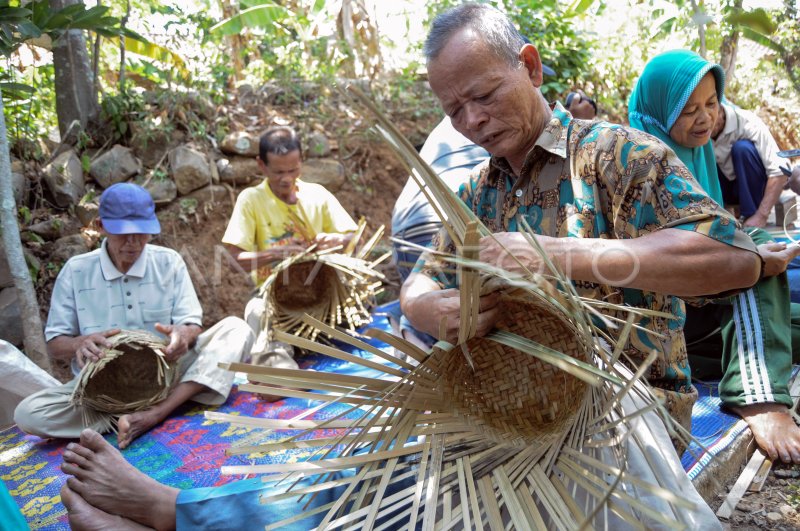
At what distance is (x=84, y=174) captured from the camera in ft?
15.0

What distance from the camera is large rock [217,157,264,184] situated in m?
4.99

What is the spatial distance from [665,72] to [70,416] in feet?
9.04

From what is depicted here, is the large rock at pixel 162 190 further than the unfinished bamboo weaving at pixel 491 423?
Yes

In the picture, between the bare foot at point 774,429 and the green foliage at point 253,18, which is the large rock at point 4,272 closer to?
the green foliage at point 253,18

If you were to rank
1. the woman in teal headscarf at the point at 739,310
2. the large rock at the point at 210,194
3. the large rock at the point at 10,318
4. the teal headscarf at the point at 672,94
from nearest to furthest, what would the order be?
the woman in teal headscarf at the point at 739,310
the teal headscarf at the point at 672,94
the large rock at the point at 10,318
the large rock at the point at 210,194

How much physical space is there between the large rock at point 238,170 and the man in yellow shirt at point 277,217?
153cm

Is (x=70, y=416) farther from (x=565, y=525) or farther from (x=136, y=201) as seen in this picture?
(x=565, y=525)

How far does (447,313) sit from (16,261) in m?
2.59

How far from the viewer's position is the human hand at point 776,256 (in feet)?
6.59

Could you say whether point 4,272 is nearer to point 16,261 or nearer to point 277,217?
point 16,261

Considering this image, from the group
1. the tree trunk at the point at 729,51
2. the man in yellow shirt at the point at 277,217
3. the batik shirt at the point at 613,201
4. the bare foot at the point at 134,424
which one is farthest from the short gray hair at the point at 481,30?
the tree trunk at the point at 729,51

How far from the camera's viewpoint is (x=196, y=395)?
2723mm

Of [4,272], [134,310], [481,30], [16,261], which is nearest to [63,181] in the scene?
[4,272]

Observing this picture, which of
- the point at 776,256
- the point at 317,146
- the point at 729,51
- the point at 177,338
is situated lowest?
the point at 177,338
